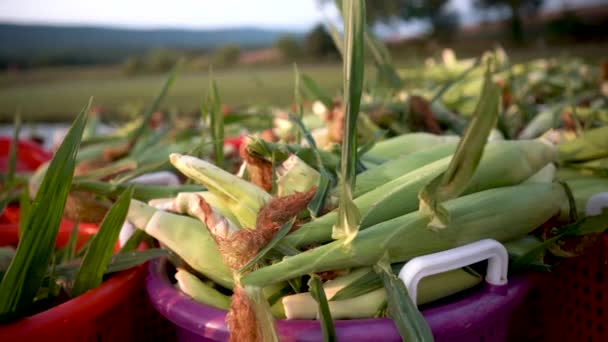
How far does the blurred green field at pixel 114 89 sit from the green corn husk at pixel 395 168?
90.7 inches

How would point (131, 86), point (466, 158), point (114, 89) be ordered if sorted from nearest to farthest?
point (466, 158) → point (114, 89) → point (131, 86)

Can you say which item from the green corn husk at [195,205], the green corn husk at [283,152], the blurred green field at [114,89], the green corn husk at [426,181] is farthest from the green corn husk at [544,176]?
the blurred green field at [114,89]

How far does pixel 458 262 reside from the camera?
Result: 401 mm

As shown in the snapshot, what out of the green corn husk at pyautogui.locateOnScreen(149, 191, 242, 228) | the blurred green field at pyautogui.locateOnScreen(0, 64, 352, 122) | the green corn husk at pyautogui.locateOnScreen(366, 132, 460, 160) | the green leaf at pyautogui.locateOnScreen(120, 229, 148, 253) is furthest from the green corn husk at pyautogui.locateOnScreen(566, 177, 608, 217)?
the blurred green field at pyautogui.locateOnScreen(0, 64, 352, 122)

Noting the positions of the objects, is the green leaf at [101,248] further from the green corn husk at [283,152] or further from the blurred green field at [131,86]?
the blurred green field at [131,86]

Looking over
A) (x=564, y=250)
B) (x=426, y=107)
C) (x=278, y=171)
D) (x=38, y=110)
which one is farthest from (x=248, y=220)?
(x=38, y=110)

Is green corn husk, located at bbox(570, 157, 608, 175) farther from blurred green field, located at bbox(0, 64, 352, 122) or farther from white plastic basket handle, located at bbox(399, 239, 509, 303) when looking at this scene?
blurred green field, located at bbox(0, 64, 352, 122)

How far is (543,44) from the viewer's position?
4.39 m

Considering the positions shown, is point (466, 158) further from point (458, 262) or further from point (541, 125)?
point (541, 125)

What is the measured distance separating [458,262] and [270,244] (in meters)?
0.15

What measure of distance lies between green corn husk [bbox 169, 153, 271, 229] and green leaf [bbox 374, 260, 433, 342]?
0.41 ft

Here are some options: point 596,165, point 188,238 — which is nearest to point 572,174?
point 596,165

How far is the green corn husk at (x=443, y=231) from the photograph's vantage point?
39 centimetres

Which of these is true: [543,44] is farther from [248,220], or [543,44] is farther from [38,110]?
[248,220]
